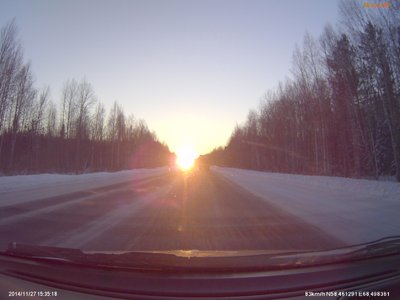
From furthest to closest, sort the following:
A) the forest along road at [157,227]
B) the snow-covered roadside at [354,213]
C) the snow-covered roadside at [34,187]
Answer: the snow-covered roadside at [34,187] → the snow-covered roadside at [354,213] → the forest along road at [157,227]

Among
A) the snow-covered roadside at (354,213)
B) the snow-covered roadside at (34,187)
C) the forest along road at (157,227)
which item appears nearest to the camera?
the forest along road at (157,227)

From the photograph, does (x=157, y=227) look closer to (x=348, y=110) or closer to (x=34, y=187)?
(x=34, y=187)

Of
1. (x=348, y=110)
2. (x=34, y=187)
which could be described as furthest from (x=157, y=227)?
(x=348, y=110)

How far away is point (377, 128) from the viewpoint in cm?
4316

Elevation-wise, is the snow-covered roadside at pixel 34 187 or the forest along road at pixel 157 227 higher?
the snow-covered roadside at pixel 34 187

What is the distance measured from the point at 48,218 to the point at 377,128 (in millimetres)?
40411

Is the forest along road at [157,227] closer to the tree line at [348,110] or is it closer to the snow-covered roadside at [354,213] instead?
the snow-covered roadside at [354,213]

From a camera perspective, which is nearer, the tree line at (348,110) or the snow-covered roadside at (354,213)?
the snow-covered roadside at (354,213)

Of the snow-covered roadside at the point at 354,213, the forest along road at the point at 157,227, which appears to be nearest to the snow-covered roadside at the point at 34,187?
the forest along road at the point at 157,227

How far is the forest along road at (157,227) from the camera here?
719 centimetres

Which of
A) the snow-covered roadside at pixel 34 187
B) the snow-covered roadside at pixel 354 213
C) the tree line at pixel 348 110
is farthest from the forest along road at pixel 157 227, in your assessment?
the tree line at pixel 348 110

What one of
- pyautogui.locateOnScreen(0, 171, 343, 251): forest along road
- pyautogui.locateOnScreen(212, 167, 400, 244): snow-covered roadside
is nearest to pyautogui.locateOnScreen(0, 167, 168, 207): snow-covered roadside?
pyautogui.locateOnScreen(0, 171, 343, 251): forest along road

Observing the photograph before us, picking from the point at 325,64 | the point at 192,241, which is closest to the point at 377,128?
the point at 325,64

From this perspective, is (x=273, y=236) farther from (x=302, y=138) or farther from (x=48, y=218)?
(x=302, y=138)
